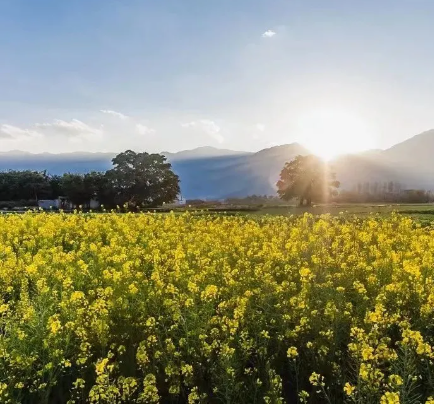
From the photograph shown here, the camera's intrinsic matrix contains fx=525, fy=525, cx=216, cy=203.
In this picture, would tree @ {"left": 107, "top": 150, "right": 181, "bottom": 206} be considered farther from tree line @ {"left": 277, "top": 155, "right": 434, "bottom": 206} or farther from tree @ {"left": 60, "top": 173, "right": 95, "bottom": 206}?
tree line @ {"left": 277, "top": 155, "right": 434, "bottom": 206}

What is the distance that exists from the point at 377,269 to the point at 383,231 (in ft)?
14.7

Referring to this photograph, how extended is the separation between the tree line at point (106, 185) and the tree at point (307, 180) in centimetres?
646

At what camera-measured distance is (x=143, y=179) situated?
29.5 meters

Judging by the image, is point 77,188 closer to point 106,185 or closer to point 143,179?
point 106,185

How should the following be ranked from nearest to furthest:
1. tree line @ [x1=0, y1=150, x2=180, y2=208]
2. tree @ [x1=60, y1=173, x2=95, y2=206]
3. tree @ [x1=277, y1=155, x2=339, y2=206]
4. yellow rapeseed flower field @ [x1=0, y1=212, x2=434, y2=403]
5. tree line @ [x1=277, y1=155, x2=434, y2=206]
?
yellow rapeseed flower field @ [x1=0, y1=212, x2=434, y2=403] < tree line @ [x1=277, y1=155, x2=434, y2=206] < tree @ [x1=60, y1=173, x2=95, y2=206] < tree line @ [x1=0, y1=150, x2=180, y2=208] < tree @ [x1=277, y1=155, x2=339, y2=206]

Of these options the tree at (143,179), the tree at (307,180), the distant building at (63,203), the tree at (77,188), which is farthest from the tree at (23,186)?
the tree at (307,180)

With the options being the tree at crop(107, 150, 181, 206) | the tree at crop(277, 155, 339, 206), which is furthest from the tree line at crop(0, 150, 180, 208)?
the tree at crop(277, 155, 339, 206)

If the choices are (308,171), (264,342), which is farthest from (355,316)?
(308,171)

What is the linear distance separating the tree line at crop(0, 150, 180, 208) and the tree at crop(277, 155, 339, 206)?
6462mm

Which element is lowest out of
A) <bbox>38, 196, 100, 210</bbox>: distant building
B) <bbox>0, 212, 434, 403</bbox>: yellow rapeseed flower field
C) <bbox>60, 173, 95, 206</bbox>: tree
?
<bbox>0, 212, 434, 403</bbox>: yellow rapeseed flower field

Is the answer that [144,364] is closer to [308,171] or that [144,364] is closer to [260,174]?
[260,174]

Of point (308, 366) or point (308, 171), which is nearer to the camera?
point (308, 366)

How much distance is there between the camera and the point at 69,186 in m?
27.0

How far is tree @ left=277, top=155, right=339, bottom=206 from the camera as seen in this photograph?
29547 mm
